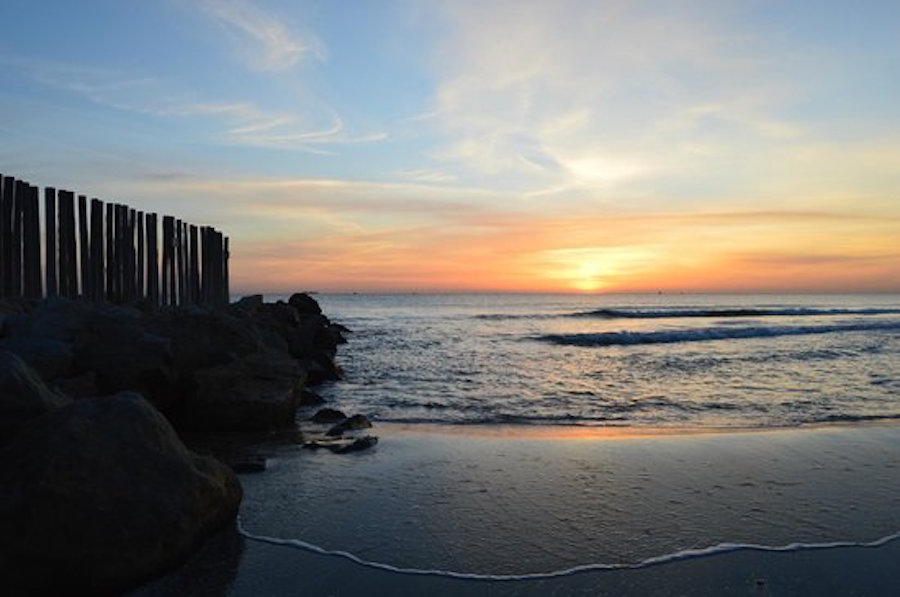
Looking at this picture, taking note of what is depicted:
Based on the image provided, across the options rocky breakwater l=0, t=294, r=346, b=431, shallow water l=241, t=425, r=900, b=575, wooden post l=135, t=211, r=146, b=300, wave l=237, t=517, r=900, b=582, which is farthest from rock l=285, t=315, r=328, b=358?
wave l=237, t=517, r=900, b=582

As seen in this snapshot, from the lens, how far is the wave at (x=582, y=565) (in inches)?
156

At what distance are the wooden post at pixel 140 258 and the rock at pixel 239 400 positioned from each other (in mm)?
9548

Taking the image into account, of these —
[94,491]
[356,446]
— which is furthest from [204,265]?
[94,491]

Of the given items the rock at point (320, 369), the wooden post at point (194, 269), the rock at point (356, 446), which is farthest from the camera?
the wooden post at point (194, 269)

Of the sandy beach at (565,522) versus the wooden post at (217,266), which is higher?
the wooden post at (217,266)

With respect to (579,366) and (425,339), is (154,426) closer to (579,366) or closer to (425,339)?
(579,366)

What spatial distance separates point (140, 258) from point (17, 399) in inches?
541

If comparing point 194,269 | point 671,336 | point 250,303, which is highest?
point 194,269

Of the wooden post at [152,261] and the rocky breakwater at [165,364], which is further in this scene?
the wooden post at [152,261]

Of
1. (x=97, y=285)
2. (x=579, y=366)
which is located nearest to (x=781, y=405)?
(x=579, y=366)

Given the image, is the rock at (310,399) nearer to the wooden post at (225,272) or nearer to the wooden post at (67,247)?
the wooden post at (67,247)

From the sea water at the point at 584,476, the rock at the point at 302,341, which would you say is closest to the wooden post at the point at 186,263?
the rock at the point at 302,341

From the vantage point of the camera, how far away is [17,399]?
4516 mm

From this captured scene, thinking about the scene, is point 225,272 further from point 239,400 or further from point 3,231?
point 239,400
